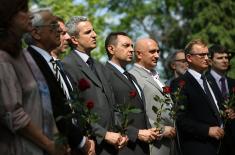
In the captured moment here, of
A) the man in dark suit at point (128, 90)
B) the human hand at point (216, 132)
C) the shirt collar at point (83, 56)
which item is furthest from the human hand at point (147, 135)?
→ the human hand at point (216, 132)

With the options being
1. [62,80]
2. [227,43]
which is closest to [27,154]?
[62,80]

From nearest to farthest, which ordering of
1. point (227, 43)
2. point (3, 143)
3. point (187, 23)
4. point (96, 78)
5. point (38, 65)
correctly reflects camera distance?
point (3, 143) → point (38, 65) → point (96, 78) → point (227, 43) → point (187, 23)

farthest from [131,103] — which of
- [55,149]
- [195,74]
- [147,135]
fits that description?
[55,149]

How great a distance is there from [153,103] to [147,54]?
2.58ft

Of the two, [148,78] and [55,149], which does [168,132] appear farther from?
[55,149]

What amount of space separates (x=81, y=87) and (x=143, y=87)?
3.47 metres

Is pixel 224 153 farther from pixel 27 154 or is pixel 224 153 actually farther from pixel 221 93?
pixel 27 154

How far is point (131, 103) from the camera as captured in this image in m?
9.00

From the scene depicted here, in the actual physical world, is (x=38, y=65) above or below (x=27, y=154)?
above

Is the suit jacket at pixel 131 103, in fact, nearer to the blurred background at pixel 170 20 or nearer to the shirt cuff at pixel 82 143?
the shirt cuff at pixel 82 143

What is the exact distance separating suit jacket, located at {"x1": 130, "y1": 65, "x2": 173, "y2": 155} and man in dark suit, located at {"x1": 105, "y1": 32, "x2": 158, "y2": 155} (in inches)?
13.1

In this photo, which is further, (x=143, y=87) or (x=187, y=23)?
(x=187, y=23)

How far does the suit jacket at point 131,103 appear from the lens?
350 inches

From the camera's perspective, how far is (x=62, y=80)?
271 inches
